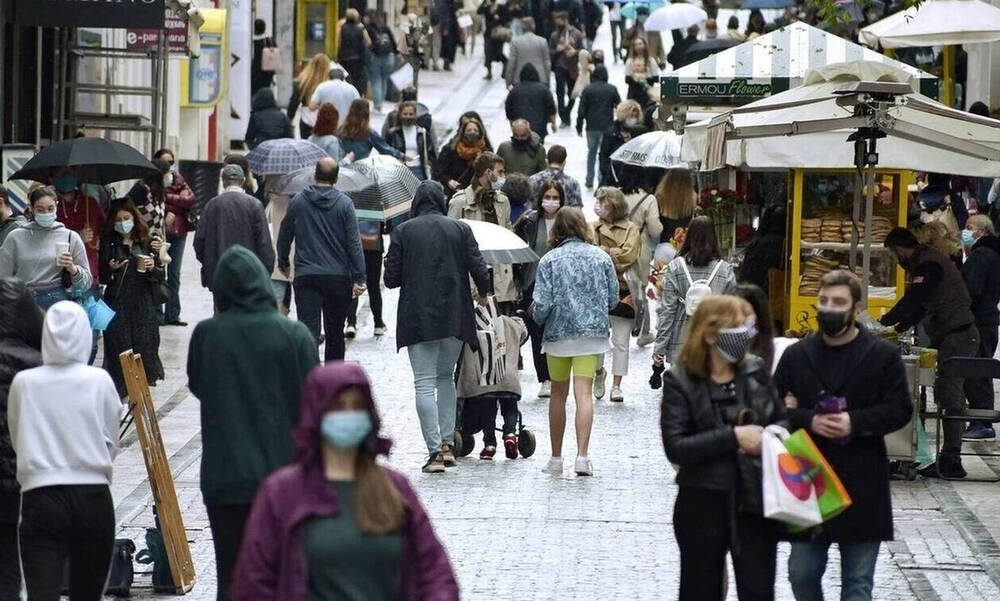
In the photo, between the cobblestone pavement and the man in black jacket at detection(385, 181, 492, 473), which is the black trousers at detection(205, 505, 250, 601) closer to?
the cobblestone pavement

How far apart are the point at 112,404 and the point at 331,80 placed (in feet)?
57.8

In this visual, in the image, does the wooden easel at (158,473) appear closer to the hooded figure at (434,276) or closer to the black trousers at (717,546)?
the black trousers at (717,546)

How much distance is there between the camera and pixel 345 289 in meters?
15.3

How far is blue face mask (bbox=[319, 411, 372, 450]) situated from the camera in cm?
548

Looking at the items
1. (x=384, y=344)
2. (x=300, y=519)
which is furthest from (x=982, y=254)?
(x=300, y=519)

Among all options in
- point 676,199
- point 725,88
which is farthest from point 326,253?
point 725,88

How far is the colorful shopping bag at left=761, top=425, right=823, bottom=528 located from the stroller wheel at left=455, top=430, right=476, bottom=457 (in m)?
6.27

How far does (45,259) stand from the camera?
13.5m

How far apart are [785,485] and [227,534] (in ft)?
6.96

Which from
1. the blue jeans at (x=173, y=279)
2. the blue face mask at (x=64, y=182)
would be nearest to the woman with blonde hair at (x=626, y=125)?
the blue jeans at (x=173, y=279)

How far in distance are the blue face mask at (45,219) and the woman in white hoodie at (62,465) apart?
551 cm

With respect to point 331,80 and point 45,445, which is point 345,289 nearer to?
point 45,445

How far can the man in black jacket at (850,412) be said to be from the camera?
8.05 meters

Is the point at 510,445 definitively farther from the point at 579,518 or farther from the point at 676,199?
the point at 676,199
